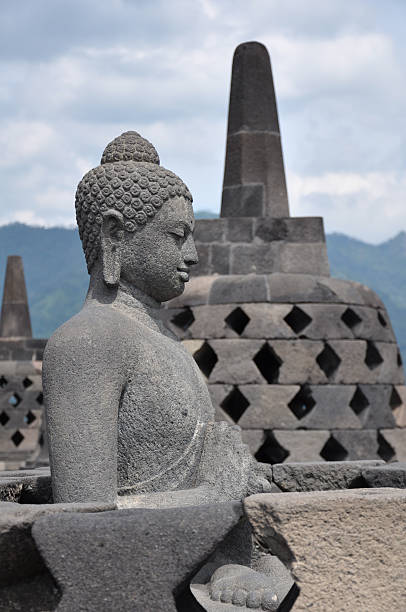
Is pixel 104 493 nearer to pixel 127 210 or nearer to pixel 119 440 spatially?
pixel 119 440

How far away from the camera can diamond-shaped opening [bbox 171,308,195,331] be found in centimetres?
777

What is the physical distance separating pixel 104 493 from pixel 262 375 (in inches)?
178

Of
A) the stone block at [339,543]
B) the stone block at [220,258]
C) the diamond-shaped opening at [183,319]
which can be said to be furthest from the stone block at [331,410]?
the stone block at [339,543]

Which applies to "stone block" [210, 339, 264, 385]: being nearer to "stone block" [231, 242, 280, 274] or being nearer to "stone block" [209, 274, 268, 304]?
"stone block" [209, 274, 268, 304]

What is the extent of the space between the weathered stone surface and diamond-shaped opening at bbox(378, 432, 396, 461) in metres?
5.46

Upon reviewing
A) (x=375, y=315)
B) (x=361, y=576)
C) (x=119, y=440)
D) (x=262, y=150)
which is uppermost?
(x=262, y=150)

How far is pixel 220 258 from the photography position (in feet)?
26.0

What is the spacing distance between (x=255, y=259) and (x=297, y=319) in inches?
27.3

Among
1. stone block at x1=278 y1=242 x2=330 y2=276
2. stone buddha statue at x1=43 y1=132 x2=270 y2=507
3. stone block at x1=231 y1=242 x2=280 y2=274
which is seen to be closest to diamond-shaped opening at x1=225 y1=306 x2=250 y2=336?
stone block at x1=231 y1=242 x2=280 y2=274

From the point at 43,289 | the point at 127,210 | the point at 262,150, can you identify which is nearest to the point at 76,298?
the point at 43,289

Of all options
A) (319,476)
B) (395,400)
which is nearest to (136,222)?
(319,476)

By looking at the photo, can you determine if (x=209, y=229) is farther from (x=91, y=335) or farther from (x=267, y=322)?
(x=91, y=335)

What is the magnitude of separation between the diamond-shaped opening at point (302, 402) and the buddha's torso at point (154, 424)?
410cm

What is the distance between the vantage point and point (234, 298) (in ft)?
24.7
